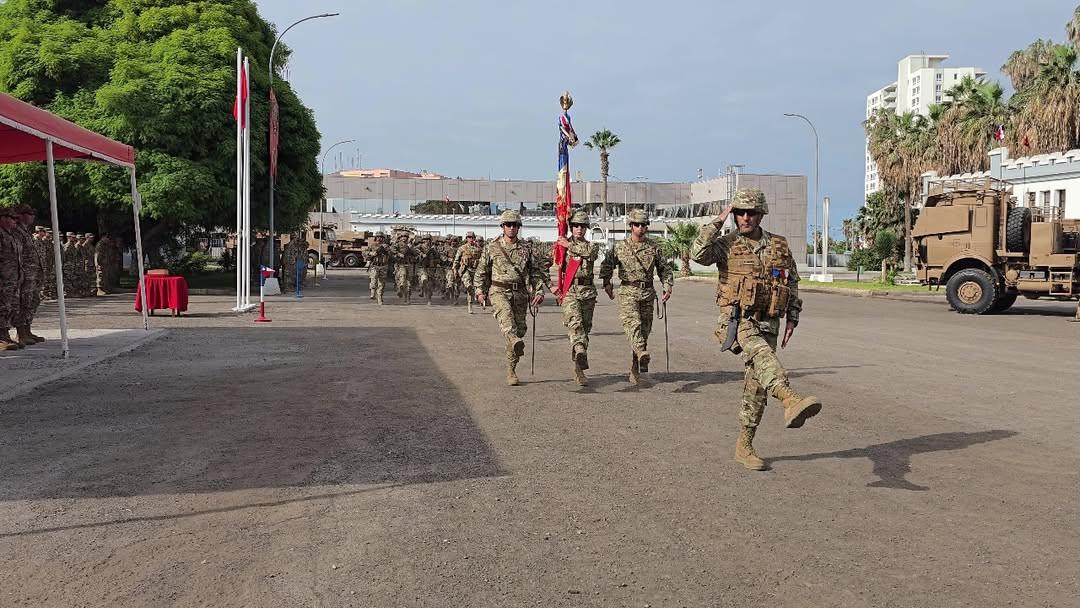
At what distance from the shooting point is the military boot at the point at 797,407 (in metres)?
5.86

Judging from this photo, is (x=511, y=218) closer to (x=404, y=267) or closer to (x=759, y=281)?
(x=759, y=281)

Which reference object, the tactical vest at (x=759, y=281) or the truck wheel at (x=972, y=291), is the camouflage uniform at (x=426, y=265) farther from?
the tactical vest at (x=759, y=281)

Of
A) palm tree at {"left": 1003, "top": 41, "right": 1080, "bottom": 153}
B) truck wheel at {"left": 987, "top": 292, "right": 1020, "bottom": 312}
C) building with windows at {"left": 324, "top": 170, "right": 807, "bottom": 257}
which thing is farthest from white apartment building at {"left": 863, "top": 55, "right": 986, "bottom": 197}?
truck wheel at {"left": 987, "top": 292, "right": 1020, "bottom": 312}

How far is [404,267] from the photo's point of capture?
26.8m

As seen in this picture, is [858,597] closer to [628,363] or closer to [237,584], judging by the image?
[237,584]

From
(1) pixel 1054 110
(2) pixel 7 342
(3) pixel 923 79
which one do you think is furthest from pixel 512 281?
(3) pixel 923 79

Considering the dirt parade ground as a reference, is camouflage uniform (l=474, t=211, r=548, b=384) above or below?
above

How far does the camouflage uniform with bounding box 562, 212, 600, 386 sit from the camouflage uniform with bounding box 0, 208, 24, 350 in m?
7.87

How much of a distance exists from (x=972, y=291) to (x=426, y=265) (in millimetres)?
14612

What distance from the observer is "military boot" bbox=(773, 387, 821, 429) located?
231 inches

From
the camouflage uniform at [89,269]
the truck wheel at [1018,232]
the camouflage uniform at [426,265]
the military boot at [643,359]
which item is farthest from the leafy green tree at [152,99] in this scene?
the truck wheel at [1018,232]

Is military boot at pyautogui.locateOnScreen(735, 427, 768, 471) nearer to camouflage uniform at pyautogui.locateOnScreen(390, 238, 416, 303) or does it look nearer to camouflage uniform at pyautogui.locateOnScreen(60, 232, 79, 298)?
camouflage uniform at pyautogui.locateOnScreen(390, 238, 416, 303)

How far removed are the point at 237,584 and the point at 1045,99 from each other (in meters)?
45.3

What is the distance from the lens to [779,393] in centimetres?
611
